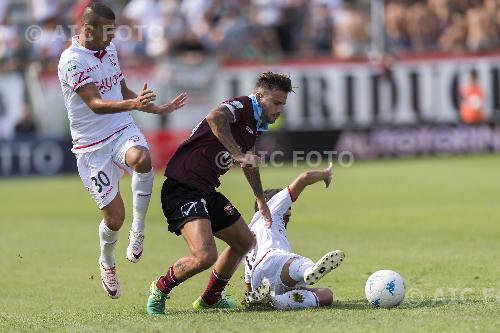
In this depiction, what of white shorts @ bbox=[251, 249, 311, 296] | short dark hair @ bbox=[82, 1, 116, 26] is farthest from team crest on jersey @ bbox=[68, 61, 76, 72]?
white shorts @ bbox=[251, 249, 311, 296]

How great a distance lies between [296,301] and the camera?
9.13 metres

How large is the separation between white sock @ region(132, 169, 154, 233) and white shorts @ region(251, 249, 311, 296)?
1231mm

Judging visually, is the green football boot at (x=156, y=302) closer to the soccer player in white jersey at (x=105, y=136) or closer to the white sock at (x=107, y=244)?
the soccer player in white jersey at (x=105, y=136)

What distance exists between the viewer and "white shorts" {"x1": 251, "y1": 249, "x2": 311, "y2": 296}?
926 cm

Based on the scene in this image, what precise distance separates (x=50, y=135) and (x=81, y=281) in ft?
50.4

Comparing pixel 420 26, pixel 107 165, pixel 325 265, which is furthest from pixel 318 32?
pixel 325 265

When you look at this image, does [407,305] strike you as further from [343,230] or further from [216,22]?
[216,22]

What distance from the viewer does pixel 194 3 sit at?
1145 inches

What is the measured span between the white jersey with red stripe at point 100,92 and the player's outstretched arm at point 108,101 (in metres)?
0.20

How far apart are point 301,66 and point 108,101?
61.4 feet

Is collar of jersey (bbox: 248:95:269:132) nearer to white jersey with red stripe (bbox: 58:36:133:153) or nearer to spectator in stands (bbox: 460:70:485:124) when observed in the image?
white jersey with red stripe (bbox: 58:36:133:153)

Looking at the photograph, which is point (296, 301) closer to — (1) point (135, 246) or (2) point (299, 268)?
(2) point (299, 268)

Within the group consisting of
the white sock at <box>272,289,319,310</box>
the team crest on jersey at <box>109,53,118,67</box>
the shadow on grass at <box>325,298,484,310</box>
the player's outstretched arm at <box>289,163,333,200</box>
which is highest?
the team crest on jersey at <box>109,53,118,67</box>

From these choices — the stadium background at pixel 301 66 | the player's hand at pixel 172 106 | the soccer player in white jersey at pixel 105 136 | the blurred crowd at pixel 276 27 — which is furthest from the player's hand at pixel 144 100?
the blurred crowd at pixel 276 27
